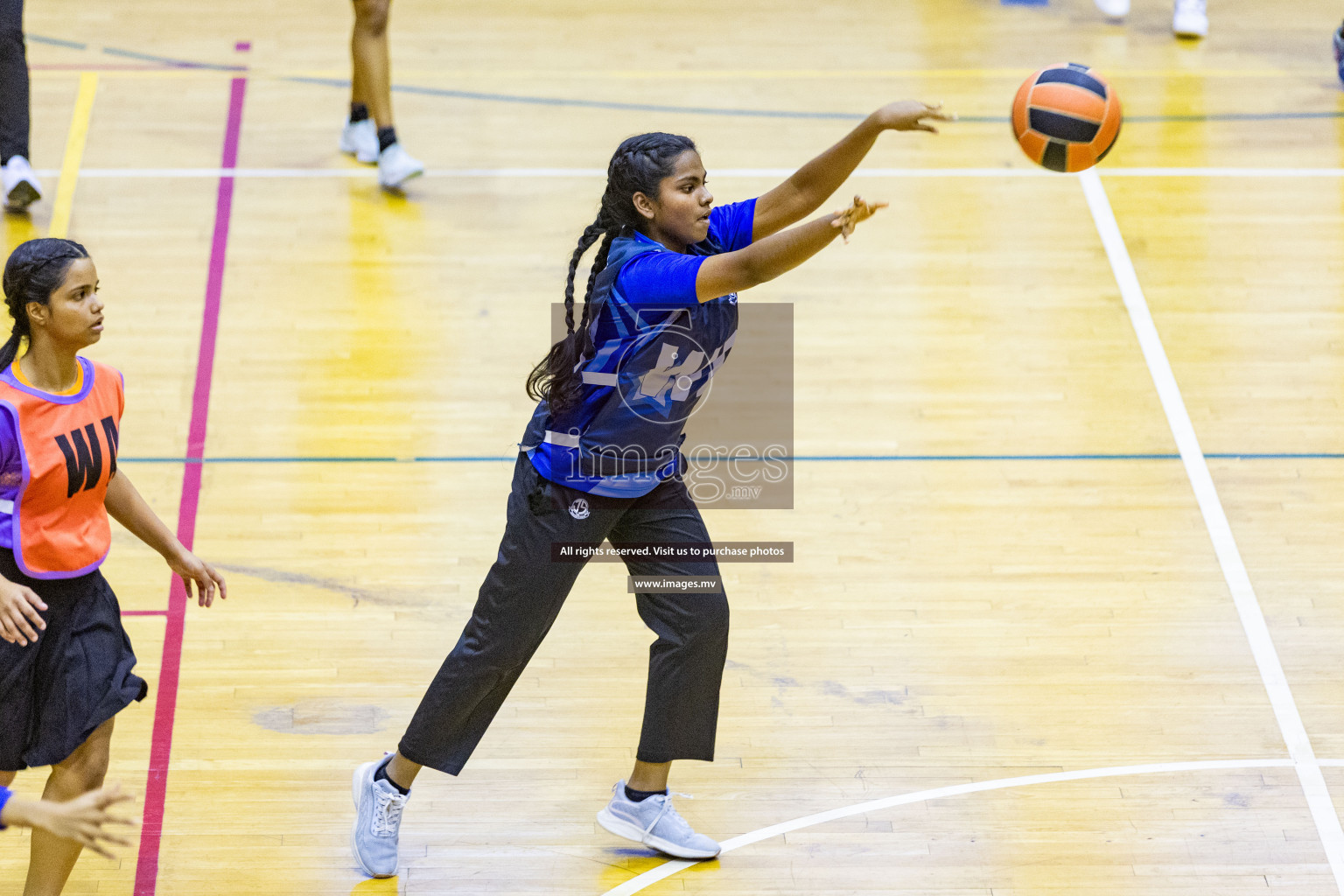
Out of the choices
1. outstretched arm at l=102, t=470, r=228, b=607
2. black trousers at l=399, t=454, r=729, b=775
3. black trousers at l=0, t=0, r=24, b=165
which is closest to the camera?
outstretched arm at l=102, t=470, r=228, b=607

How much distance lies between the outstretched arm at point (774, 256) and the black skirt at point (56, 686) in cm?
154

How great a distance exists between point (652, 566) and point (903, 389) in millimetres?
2459

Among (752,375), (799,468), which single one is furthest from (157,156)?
(799,468)

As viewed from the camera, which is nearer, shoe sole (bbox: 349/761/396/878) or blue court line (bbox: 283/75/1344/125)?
shoe sole (bbox: 349/761/396/878)

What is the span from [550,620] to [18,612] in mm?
1225

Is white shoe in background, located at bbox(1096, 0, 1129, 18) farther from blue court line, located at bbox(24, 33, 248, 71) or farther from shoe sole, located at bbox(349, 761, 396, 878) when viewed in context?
shoe sole, located at bbox(349, 761, 396, 878)

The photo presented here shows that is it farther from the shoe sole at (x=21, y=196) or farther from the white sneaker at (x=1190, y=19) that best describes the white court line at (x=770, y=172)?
the white sneaker at (x=1190, y=19)

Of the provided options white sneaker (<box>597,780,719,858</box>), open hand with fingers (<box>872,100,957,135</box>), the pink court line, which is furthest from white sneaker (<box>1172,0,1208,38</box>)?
white sneaker (<box>597,780,719,858</box>)

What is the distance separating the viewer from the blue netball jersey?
11.4 ft

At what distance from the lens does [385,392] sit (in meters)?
5.86

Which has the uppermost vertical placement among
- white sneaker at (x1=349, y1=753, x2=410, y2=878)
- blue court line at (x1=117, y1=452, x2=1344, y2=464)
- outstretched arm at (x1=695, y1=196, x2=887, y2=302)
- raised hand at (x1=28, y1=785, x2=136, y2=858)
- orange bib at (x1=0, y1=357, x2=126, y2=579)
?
outstretched arm at (x1=695, y1=196, x2=887, y2=302)

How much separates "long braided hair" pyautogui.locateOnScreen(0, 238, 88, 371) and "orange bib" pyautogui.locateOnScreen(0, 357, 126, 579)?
0.08m

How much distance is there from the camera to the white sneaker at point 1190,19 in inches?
333

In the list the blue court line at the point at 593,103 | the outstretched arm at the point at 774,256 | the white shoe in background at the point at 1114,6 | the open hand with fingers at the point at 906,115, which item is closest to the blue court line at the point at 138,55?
the blue court line at the point at 593,103
